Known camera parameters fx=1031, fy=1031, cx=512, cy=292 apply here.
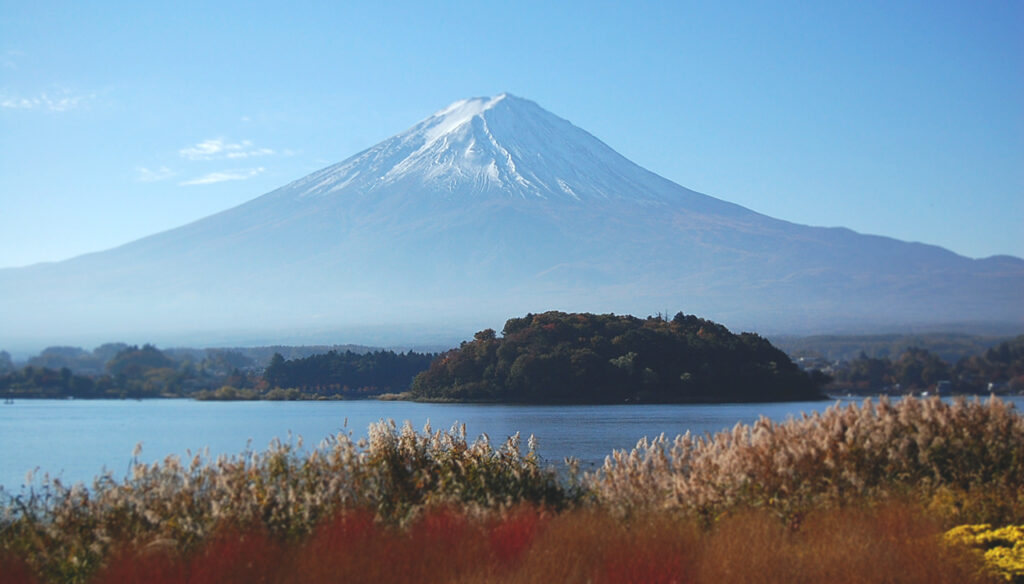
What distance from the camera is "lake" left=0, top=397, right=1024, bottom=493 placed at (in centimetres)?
1725

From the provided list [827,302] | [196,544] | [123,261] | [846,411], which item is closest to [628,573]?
[196,544]

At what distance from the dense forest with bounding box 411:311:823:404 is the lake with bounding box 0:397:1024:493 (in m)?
0.79

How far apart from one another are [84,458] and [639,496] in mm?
12993

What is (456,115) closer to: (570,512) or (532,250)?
(532,250)

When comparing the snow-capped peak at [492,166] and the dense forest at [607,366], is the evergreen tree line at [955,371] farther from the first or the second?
the snow-capped peak at [492,166]

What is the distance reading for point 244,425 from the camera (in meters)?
27.8

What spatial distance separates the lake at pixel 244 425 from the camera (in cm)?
1725

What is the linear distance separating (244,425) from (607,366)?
695 inches

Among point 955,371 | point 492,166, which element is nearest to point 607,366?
point 955,371

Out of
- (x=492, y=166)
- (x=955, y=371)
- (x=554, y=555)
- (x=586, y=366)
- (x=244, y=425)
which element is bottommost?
(x=554, y=555)

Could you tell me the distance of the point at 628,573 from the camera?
6.94 meters

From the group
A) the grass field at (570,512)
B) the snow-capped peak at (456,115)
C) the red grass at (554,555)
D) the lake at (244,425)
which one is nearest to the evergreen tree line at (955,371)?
the lake at (244,425)

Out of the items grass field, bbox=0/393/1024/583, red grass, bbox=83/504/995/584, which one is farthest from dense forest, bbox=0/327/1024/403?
red grass, bbox=83/504/995/584

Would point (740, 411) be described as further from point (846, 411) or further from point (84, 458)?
point (846, 411)
